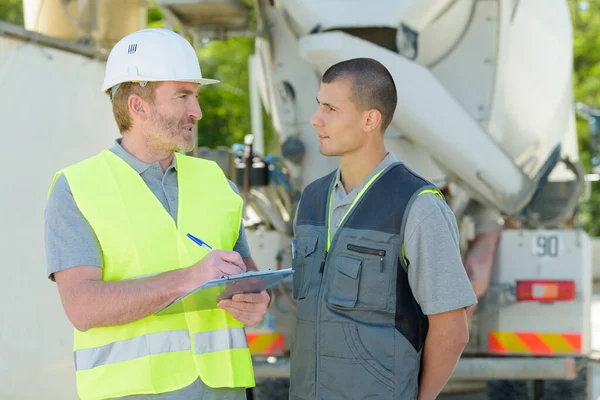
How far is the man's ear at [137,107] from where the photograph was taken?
279 centimetres

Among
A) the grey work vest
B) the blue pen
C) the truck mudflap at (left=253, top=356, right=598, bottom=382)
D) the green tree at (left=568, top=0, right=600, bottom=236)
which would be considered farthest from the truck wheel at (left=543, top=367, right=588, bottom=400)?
the green tree at (left=568, top=0, right=600, bottom=236)

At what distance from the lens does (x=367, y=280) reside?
2.72 m

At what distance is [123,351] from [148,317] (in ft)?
0.36

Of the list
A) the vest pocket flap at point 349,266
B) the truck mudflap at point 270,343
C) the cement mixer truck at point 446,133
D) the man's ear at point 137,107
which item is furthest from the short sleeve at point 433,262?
the truck mudflap at point 270,343

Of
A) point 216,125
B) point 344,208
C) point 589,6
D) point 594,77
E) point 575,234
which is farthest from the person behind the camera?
point 589,6

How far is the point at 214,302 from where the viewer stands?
2.71 meters

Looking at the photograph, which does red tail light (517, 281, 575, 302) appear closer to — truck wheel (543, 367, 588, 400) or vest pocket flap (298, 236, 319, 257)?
truck wheel (543, 367, 588, 400)

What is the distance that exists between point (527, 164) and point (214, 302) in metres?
3.74

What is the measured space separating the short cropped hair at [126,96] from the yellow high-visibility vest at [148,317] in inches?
4.7

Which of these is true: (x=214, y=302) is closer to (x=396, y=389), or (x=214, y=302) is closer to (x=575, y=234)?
(x=396, y=389)

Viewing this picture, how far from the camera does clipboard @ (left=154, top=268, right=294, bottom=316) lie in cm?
248

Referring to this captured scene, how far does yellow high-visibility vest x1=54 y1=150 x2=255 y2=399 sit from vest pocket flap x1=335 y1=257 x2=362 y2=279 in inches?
13.5

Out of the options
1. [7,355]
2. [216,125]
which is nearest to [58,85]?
[7,355]

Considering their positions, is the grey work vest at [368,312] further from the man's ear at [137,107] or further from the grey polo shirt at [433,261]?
the man's ear at [137,107]
